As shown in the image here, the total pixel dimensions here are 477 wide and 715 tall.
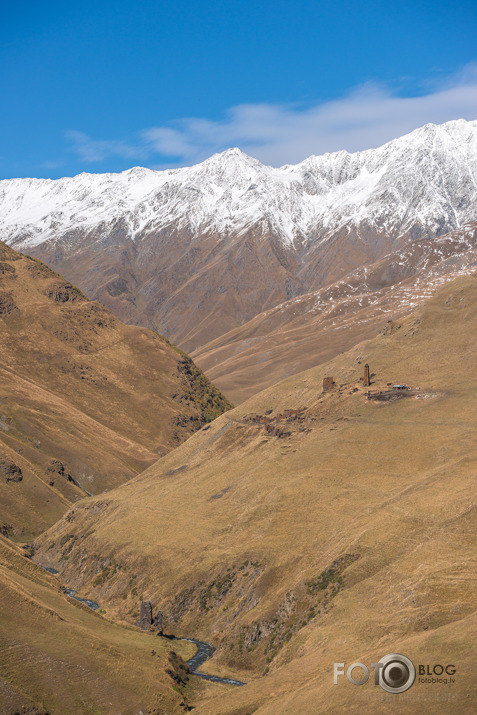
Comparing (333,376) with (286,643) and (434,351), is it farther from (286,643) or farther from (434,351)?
(286,643)

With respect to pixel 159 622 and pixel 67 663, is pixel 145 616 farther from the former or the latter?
pixel 67 663

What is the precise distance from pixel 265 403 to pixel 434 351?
4191 cm

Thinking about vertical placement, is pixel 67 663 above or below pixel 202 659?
above

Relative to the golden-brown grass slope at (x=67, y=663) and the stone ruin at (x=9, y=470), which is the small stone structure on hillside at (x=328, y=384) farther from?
the golden-brown grass slope at (x=67, y=663)

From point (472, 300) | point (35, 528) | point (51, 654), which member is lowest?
point (35, 528)

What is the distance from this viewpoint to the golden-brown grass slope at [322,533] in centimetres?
6781

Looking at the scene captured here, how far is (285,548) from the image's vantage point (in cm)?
10056

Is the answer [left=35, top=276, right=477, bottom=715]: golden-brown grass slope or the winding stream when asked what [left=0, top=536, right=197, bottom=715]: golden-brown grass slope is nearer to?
the winding stream

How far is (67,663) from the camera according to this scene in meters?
69.5

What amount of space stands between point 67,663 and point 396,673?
104ft

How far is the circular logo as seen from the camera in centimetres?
5344

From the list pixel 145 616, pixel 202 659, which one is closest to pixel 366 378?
pixel 145 616

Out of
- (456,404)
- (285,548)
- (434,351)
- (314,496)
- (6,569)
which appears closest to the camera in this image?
(6,569)

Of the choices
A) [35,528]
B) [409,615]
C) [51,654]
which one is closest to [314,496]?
[409,615]
